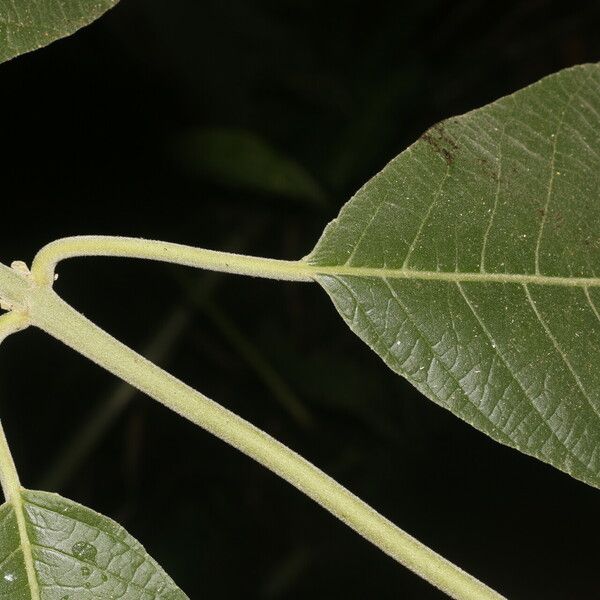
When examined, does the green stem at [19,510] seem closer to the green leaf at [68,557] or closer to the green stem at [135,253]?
the green leaf at [68,557]

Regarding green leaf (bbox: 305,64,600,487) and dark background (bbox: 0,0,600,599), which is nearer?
green leaf (bbox: 305,64,600,487)

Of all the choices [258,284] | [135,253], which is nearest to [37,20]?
[135,253]

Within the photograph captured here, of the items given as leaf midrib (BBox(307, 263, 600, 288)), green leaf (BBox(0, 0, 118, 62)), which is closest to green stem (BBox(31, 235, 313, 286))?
leaf midrib (BBox(307, 263, 600, 288))

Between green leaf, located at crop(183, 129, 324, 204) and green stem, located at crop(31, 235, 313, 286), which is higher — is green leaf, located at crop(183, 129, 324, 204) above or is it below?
above

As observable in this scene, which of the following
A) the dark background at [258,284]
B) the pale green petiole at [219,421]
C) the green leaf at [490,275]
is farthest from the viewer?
the dark background at [258,284]

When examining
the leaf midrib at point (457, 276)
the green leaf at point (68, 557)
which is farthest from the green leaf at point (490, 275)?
the green leaf at point (68, 557)

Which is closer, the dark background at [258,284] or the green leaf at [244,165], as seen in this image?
the green leaf at [244,165]

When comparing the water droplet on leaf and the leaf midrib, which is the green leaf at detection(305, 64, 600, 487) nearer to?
the leaf midrib
